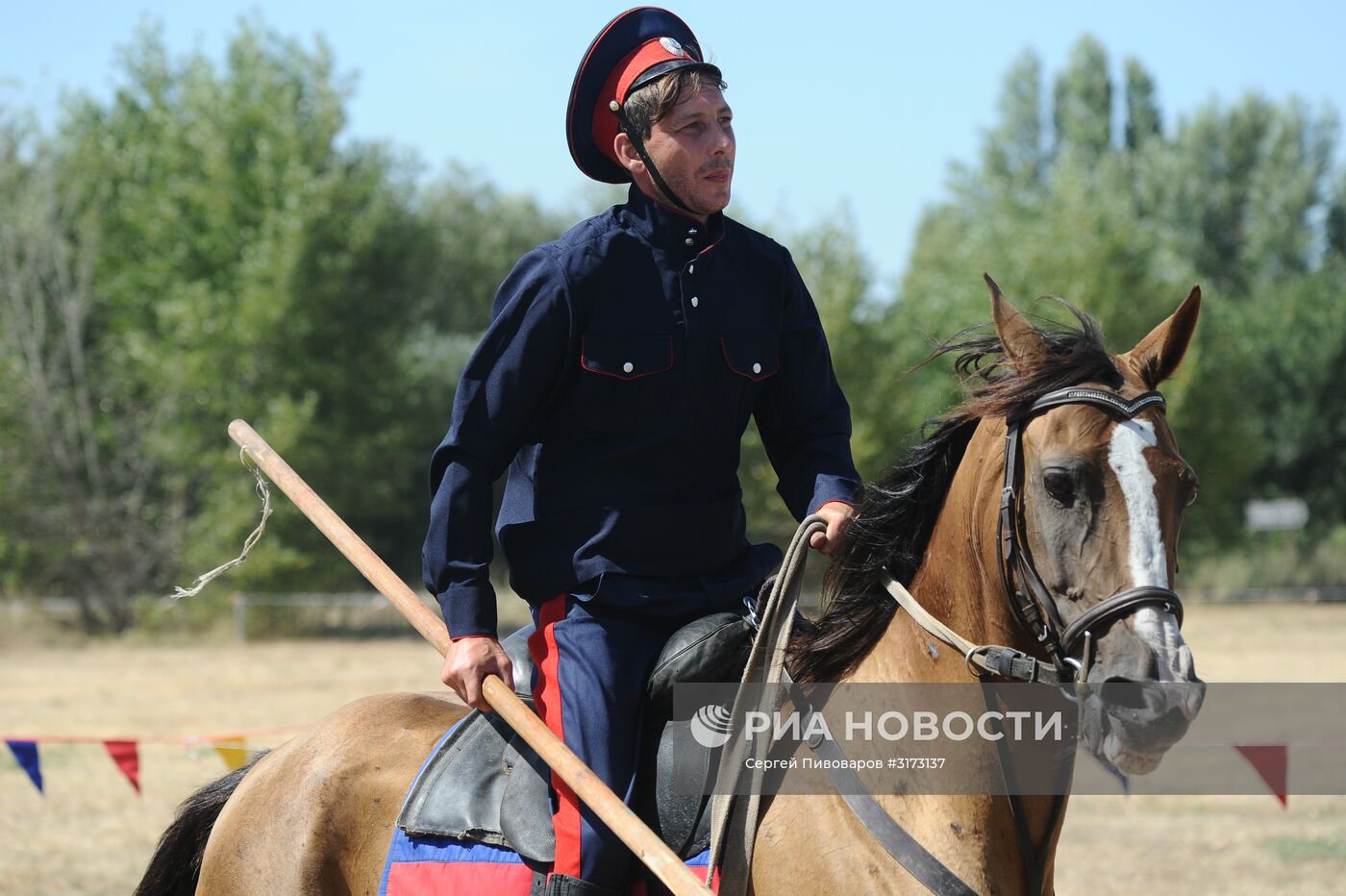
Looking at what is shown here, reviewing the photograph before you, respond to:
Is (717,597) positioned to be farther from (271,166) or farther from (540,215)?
(540,215)

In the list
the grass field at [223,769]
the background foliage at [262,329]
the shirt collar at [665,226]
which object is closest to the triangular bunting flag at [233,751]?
the grass field at [223,769]

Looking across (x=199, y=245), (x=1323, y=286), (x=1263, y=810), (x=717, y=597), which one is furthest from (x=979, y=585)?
(x=1323, y=286)

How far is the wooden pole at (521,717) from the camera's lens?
2693mm

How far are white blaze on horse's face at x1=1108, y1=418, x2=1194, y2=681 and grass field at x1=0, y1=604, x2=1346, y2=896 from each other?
19.0 feet

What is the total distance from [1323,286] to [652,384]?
151 ft

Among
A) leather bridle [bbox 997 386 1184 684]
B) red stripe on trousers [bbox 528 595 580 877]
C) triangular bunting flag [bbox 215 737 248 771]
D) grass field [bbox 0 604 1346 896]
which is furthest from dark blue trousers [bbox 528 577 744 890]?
grass field [bbox 0 604 1346 896]

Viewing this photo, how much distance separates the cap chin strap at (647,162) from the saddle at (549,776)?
1026 millimetres

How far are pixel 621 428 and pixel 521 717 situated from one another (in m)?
0.72

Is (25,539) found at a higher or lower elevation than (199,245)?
lower

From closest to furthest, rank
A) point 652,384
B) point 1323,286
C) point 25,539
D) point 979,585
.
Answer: point 979,585
point 652,384
point 25,539
point 1323,286

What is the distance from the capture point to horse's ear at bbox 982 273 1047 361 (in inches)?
110

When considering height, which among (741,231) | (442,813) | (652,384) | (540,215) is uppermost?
(540,215)

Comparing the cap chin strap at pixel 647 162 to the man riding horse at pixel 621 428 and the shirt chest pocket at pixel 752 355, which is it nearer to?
the man riding horse at pixel 621 428

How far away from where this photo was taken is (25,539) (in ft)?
88.0
